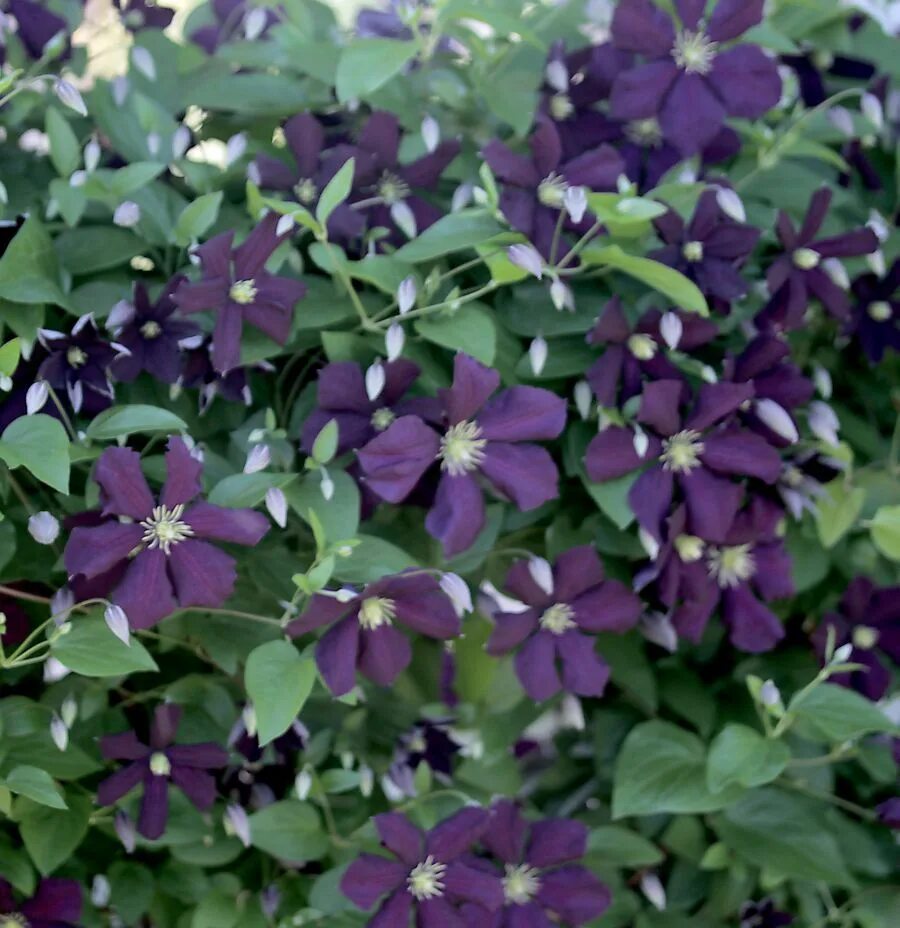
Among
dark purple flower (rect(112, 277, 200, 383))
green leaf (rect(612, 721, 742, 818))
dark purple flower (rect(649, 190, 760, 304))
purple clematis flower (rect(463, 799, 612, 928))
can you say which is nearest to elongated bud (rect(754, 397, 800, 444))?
dark purple flower (rect(649, 190, 760, 304))

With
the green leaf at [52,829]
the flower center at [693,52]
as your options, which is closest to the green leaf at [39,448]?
the green leaf at [52,829]

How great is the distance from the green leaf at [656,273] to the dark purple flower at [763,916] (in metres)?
0.66

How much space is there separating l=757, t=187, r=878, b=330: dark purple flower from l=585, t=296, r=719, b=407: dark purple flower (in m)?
0.11

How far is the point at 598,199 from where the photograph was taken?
89 cm

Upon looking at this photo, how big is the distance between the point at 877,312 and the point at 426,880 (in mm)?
757

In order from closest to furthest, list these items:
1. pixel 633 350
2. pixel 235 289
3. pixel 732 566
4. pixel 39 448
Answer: pixel 39 448 < pixel 235 289 < pixel 633 350 < pixel 732 566

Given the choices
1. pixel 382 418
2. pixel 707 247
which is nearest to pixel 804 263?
pixel 707 247

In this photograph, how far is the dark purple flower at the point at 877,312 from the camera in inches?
47.4

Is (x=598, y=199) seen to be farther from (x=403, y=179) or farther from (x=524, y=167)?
(x=403, y=179)

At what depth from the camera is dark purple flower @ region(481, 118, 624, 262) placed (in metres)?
0.98

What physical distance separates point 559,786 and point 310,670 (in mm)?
506

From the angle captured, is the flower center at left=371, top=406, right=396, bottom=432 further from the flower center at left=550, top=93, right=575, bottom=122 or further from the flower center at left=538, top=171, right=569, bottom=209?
the flower center at left=550, top=93, right=575, bottom=122

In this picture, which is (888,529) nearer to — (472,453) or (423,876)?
(472,453)

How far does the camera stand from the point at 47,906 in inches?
39.1
